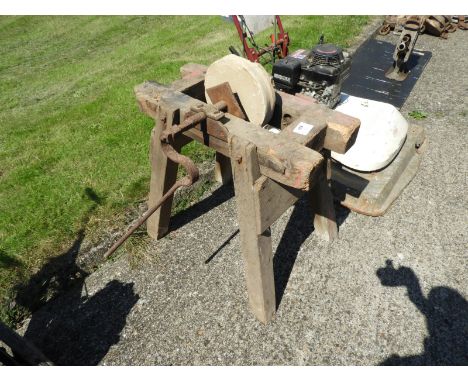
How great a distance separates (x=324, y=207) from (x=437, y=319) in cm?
130

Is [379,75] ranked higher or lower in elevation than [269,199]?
lower

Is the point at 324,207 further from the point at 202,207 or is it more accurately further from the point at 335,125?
the point at 202,207

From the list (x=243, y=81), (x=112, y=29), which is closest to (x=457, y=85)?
(x=243, y=81)

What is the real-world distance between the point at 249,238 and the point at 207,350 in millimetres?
1089

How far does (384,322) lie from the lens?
2.88 m

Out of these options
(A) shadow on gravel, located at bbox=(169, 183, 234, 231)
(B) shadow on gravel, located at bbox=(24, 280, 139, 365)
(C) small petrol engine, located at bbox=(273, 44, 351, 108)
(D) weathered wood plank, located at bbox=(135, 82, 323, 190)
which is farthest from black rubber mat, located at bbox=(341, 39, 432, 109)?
(B) shadow on gravel, located at bbox=(24, 280, 139, 365)

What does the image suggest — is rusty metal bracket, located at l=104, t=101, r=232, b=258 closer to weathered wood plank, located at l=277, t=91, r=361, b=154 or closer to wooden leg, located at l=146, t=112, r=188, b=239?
wooden leg, located at l=146, t=112, r=188, b=239

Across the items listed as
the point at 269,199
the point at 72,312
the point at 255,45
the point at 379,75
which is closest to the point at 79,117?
the point at 255,45

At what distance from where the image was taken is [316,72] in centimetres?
378

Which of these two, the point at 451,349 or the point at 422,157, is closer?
the point at 451,349

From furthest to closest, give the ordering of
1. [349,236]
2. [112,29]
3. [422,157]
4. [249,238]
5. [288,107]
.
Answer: [112,29] → [422,157] → [349,236] → [288,107] → [249,238]

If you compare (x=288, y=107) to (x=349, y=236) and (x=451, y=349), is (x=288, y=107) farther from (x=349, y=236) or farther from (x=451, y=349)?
(x=451, y=349)

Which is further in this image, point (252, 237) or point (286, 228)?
point (286, 228)

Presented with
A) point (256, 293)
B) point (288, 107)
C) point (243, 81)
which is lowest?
point (256, 293)
